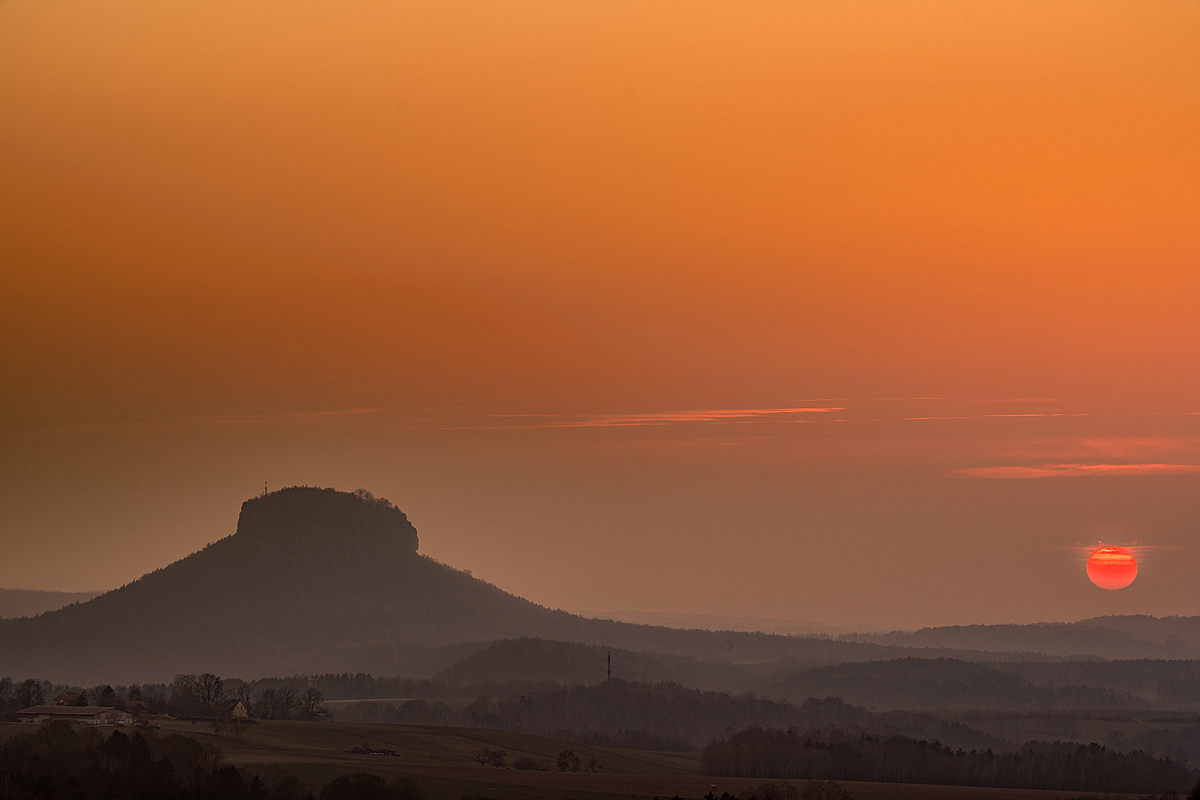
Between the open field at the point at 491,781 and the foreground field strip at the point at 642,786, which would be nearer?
the open field at the point at 491,781

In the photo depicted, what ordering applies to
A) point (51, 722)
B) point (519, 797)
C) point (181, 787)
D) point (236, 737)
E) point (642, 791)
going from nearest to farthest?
point (181, 787) < point (519, 797) < point (642, 791) < point (51, 722) < point (236, 737)

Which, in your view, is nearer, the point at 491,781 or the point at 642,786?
the point at 491,781

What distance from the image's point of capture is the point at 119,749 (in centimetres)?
15150

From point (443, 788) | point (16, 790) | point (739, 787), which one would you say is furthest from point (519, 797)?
point (16, 790)

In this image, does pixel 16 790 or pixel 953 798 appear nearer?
pixel 16 790

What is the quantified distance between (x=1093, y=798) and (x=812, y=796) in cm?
4205

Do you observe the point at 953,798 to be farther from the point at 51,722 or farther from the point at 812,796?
the point at 51,722

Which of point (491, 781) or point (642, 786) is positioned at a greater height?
point (491, 781)

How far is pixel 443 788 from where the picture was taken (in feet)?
542

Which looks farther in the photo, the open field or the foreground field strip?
the foreground field strip

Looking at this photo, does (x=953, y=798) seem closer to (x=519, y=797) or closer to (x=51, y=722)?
(x=519, y=797)

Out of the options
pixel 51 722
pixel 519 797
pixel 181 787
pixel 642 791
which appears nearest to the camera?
pixel 181 787

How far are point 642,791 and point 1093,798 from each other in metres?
61.4

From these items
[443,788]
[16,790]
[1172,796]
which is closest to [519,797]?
[443,788]
